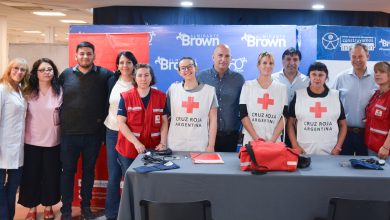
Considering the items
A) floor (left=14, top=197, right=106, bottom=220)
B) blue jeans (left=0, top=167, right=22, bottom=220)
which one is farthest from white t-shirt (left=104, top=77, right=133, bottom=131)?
floor (left=14, top=197, right=106, bottom=220)

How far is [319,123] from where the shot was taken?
8.04 ft

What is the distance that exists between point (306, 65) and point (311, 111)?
68.4 inches

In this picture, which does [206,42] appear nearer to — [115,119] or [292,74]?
[292,74]

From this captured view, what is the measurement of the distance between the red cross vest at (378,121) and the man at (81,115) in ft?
6.33

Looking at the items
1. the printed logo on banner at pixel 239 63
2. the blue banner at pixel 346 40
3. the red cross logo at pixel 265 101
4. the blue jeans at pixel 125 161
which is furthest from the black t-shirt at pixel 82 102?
the blue banner at pixel 346 40

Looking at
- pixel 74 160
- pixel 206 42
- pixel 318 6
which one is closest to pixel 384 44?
pixel 318 6

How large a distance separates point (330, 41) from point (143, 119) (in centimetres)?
246

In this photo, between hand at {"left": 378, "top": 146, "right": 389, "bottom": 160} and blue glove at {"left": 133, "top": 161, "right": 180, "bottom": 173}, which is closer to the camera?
blue glove at {"left": 133, "top": 161, "right": 180, "bottom": 173}

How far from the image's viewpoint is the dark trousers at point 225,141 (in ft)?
8.89

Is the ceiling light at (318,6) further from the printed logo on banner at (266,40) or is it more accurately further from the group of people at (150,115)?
the group of people at (150,115)

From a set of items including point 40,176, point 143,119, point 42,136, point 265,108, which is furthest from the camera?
point 40,176

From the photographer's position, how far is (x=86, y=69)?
9.07 ft

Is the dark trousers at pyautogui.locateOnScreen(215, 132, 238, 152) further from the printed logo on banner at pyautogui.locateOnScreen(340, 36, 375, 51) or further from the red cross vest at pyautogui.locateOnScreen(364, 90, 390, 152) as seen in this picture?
the printed logo on banner at pyautogui.locateOnScreen(340, 36, 375, 51)

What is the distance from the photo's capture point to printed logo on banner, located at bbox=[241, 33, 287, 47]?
378 centimetres
